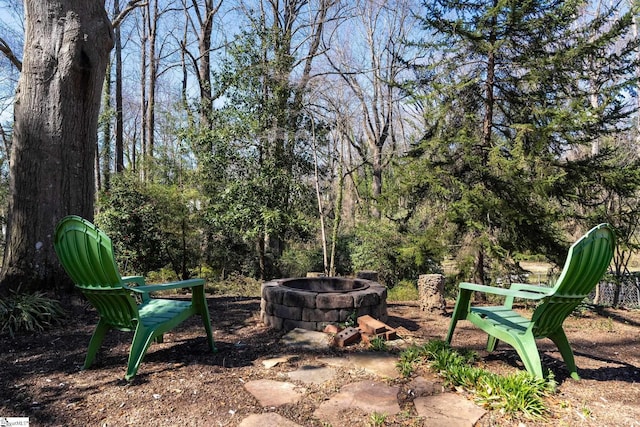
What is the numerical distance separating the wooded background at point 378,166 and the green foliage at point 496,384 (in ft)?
9.60

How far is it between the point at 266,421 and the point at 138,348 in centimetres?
97

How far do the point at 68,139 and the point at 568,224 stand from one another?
669 centimetres

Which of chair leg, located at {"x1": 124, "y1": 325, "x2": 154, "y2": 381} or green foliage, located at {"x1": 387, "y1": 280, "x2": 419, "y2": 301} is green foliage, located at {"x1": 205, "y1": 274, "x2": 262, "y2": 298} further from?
chair leg, located at {"x1": 124, "y1": 325, "x2": 154, "y2": 381}

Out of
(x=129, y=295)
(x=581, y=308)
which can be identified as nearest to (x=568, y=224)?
(x=581, y=308)

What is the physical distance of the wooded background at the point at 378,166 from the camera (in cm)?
415

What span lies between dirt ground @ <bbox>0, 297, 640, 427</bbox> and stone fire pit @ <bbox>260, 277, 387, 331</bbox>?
0.61ft

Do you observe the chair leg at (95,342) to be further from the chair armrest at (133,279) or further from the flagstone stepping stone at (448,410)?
the flagstone stepping stone at (448,410)

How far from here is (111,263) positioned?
89.8 inches

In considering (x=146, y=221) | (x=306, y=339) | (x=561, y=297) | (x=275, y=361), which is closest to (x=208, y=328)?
(x=275, y=361)

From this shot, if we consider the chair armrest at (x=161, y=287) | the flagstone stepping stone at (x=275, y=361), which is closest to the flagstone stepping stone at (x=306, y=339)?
the flagstone stepping stone at (x=275, y=361)

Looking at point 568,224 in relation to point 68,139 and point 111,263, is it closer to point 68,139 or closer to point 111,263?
point 111,263

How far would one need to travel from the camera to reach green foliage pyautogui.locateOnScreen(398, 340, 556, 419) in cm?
208

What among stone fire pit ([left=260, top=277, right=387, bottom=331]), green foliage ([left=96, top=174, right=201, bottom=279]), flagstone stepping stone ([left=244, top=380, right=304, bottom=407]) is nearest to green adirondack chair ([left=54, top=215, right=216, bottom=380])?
flagstone stepping stone ([left=244, top=380, right=304, bottom=407])

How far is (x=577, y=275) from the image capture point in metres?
2.33
